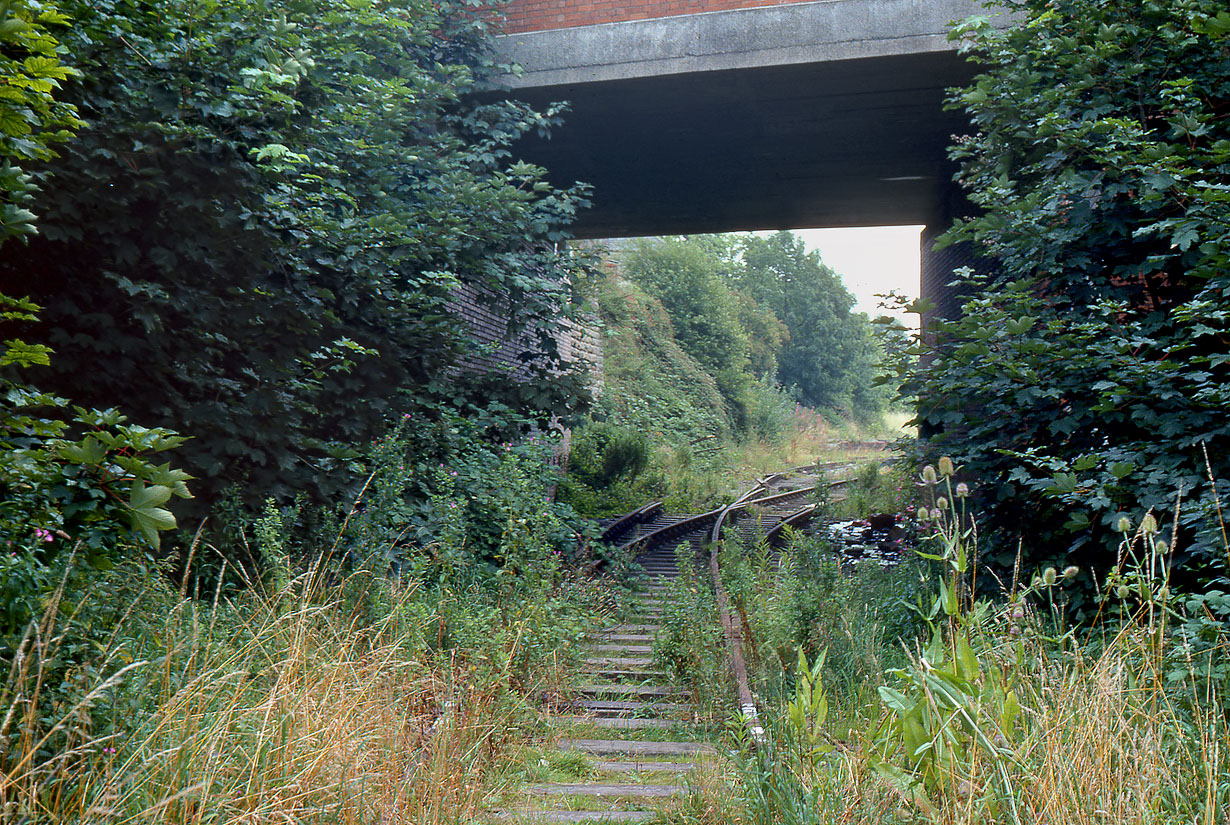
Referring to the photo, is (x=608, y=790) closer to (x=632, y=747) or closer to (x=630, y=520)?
(x=632, y=747)

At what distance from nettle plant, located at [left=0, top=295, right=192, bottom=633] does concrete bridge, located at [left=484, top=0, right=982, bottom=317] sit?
826 cm

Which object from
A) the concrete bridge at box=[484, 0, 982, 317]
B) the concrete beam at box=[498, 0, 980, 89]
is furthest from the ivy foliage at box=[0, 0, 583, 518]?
the concrete bridge at box=[484, 0, 982, 317]

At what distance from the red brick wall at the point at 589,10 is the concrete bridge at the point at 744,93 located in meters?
0.01

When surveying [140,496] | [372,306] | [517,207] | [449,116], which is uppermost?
[449,116]

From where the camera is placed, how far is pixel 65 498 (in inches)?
110

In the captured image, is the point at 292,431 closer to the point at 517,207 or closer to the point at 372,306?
the point at 372,306

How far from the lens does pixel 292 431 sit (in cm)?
570

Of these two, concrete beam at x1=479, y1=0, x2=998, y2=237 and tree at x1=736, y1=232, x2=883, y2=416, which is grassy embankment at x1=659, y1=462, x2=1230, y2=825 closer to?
concrete beam at x1=479, y1=0, x2=998, y2=237

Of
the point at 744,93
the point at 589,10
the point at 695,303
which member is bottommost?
the point at 744,93

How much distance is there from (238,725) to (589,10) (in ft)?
31.8

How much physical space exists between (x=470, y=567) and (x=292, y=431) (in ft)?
6.74

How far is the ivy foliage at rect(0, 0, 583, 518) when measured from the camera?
4.55 metres

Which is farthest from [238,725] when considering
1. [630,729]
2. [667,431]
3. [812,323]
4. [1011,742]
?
[812,323]

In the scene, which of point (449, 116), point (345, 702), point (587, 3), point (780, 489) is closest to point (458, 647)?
point (345, 702)
